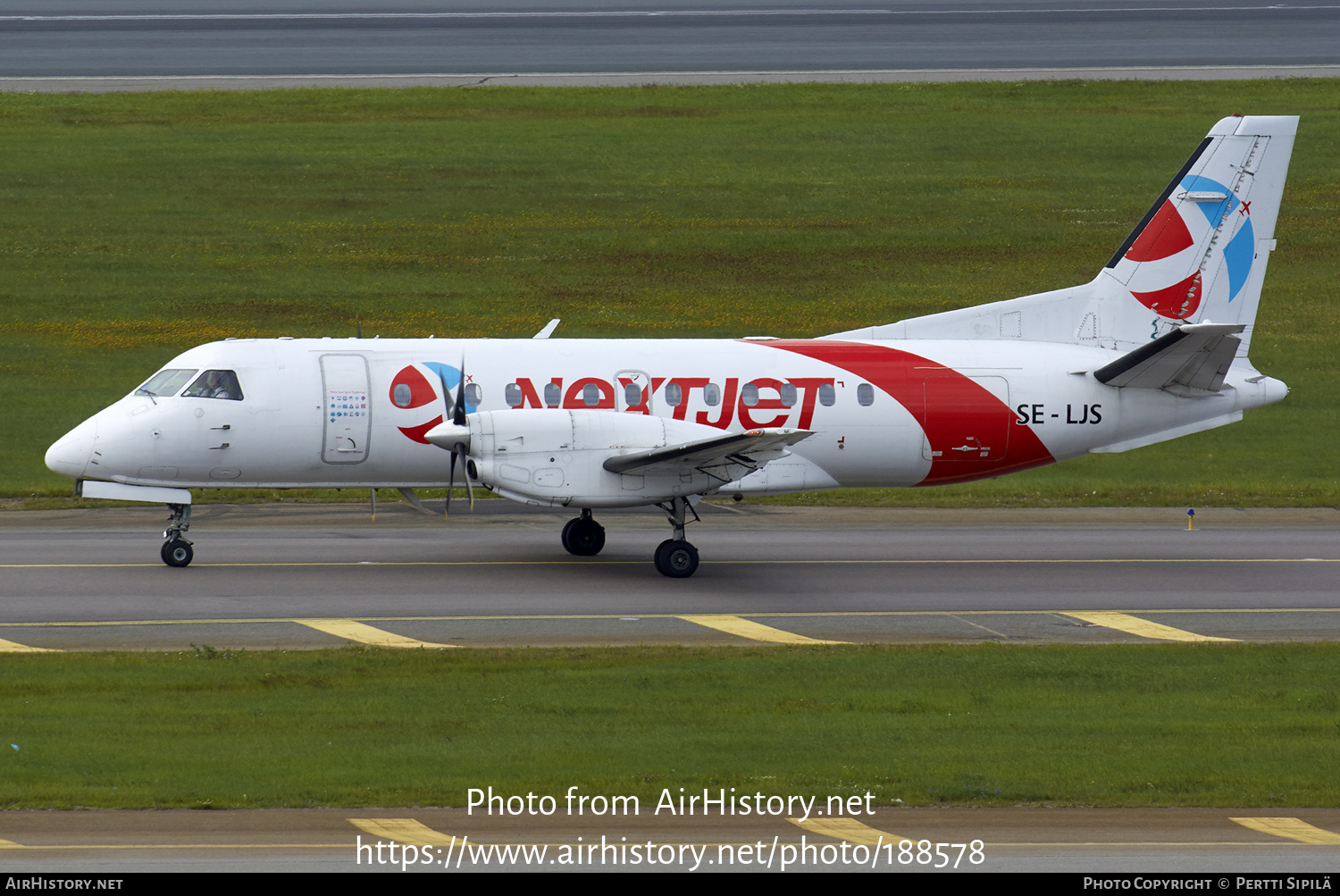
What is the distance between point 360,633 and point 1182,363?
45.4 feet

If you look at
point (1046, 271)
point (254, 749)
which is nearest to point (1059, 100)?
point (1046, 271)

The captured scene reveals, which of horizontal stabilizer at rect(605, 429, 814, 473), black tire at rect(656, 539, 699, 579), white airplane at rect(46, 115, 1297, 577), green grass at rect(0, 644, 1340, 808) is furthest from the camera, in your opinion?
black tire at rect(656, 539, 699, 579)

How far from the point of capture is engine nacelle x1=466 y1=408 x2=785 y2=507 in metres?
22.3

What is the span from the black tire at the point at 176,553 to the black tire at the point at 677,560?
24.5 ft

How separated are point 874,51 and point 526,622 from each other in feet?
143

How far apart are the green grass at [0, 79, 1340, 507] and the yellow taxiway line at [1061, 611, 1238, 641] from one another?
39.2 feet

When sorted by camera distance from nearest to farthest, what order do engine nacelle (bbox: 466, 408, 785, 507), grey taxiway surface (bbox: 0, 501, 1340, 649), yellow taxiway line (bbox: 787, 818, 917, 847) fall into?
yellow taxiway line (bbox: 787, 818, 917, 847)
grey taxiway surface (bbox: 0, 501, 1340, 649)
engine nacelle (bbox: 466, 408, 785, 507)

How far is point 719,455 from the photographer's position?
22547 mm

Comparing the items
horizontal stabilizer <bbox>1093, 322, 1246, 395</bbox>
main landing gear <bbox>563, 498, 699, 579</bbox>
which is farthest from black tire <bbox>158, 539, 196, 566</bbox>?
horizontal stabilizer <bbox>1093, 322, 1246, 395</bbox>

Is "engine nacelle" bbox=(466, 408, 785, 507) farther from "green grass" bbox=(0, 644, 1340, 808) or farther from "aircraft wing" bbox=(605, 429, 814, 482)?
"green grass" bbox=(0, 644, 1340, 808)

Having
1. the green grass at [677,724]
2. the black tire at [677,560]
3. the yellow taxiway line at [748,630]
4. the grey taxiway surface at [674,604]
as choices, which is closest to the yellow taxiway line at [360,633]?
the grey taxiway surface at [674,604]

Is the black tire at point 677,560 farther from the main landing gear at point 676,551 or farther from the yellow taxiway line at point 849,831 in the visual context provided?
the yellow taxiway line at point 849,831

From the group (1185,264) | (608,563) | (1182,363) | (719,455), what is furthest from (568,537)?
(1185,264)

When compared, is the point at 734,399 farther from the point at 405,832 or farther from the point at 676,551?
the point at 405,832
